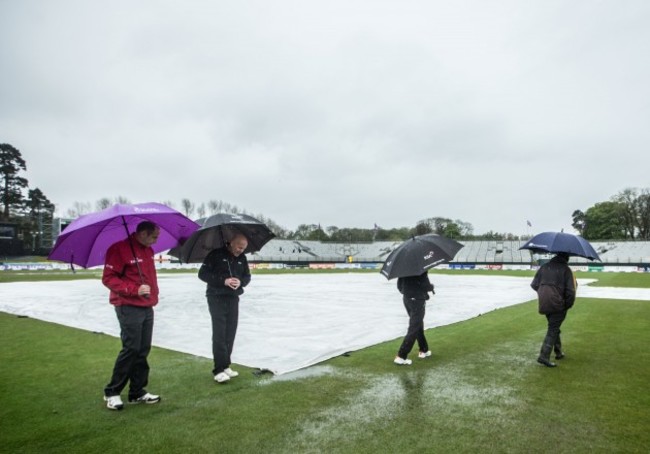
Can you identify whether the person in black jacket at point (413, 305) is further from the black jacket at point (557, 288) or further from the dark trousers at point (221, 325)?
the dark trousers at point (221, 325)

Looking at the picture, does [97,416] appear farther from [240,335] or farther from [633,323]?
[633,323]

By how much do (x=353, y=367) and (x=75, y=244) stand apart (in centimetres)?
437

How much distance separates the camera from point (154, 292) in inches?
209

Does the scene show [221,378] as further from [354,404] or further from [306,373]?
[354,404]

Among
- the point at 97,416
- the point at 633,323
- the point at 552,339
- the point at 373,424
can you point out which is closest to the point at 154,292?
the point at 97,416

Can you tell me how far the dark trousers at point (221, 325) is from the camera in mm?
5930

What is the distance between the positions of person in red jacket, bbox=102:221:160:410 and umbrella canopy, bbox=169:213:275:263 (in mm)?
691

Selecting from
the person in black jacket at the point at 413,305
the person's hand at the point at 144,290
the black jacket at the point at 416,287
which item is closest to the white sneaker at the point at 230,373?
the person's hand at the point at 144,290

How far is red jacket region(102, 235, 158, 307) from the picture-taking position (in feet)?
16.3

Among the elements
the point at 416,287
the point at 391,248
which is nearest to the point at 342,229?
the point at 391,248

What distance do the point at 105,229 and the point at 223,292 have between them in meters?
1.72

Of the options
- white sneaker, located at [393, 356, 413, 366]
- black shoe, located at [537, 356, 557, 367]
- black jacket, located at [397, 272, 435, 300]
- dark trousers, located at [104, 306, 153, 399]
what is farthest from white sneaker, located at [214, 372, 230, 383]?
black shoe, located at [537, 356, 557, 367]

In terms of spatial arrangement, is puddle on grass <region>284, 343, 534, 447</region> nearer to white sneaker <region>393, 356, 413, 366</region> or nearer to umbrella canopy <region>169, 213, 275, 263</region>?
white sneaker <region>393, 356, 413, 366</region>

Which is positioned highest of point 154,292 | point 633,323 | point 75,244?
point 75,244
